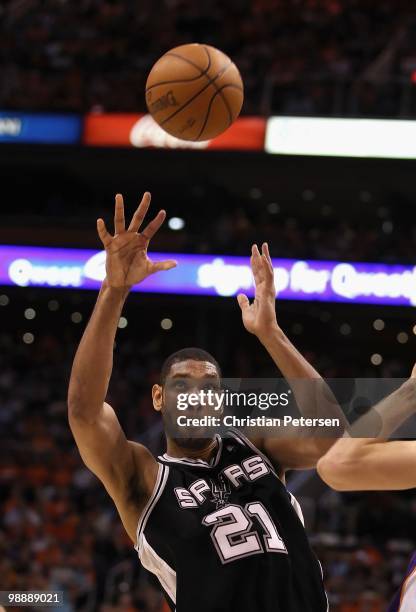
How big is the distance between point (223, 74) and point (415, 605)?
110 inches

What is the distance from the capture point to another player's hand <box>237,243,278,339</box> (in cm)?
327

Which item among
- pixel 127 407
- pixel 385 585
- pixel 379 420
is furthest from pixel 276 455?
pixel 127 407

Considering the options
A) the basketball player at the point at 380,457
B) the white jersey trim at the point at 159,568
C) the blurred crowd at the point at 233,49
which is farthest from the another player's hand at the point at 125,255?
the blurred crowd at the point at 233,49

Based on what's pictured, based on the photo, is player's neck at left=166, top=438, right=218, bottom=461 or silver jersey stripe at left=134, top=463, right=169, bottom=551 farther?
player's neck at left=166, top=438, right=218, bottom=461

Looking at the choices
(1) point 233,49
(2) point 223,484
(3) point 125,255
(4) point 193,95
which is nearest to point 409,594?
(2) point 223,484

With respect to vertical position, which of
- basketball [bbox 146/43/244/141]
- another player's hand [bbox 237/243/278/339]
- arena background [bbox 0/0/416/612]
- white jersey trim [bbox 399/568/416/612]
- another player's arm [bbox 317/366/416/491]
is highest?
arena background [bbox 0/0/416/612]

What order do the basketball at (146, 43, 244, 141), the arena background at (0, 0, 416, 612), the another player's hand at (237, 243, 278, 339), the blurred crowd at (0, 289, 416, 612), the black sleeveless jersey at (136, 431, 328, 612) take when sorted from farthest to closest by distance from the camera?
the arena background at (0, 0, 416, 612) → the blurred crowd at (0, 289, 416, 612) → the basketball at (146, 43, 244, 141) → the another player's hand at (237, 243, 278, 339) → the black sleeveless jersey at (136, 431, 328, 612)

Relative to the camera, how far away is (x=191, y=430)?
313cm

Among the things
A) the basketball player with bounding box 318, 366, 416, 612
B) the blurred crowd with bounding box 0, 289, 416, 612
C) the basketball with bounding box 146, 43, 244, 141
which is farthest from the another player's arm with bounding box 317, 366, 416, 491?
the blurred crowd with bounding box 0, 289, 416, 612

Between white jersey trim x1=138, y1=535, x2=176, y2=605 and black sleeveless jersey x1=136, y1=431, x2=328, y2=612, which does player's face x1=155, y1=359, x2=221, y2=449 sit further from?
white jersey trim x1=138, y1=535, x2=176, y2=605

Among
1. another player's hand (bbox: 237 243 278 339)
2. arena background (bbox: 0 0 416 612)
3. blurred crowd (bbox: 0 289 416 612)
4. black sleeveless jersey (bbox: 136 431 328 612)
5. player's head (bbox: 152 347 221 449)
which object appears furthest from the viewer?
Result: arena background (bbox: 0 0 416 612)

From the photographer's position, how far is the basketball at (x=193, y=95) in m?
4.56

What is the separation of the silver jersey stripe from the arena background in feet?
24.3

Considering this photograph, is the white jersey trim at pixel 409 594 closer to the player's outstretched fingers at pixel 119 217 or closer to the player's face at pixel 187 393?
the player's face at pixel 187 393
